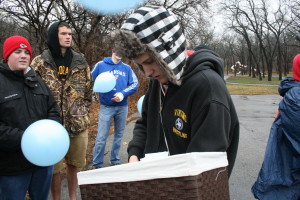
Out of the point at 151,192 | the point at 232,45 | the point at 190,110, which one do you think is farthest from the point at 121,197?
the point at 232,45

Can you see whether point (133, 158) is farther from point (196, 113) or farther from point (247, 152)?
point (247, 152)

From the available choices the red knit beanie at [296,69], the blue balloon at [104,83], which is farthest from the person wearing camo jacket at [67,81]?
the red knit beanie at [296,69]

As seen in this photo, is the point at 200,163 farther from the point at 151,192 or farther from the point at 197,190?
the point at 151,192

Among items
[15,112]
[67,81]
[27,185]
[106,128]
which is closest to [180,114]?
[15,112]

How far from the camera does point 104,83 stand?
3.96 meters

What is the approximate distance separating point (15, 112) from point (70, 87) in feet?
2.78

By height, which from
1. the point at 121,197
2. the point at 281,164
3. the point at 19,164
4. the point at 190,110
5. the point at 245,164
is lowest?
the point at 245,164

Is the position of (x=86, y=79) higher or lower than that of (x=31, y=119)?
higher

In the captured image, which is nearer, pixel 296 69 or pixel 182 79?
pixel 182 79

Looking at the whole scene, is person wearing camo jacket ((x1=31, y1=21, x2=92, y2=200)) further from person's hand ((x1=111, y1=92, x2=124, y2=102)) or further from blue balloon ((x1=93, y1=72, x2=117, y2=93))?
person's hand ((x1=111, y1=92, x2=124, y2=102))

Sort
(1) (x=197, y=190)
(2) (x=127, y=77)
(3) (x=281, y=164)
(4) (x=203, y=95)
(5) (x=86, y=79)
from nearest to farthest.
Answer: (1) (x=197, y=190) → (4) (x=203, y=95) → (3) (x=281, y=164) → (5) (x=86, y=79) → (2) (x=127, y=77)

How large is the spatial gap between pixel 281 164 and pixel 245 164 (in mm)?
2399

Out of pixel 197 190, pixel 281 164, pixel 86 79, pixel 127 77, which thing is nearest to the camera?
pixel 197 190

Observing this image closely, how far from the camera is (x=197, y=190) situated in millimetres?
840
